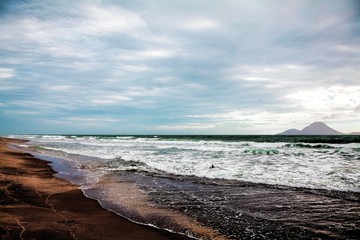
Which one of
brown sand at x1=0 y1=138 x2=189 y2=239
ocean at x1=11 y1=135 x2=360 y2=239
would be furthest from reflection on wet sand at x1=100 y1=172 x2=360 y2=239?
brown sand at x1=0 y1=138 x2=189 y2=239

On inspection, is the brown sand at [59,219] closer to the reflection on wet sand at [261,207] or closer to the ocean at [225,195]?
the ocean at [225,195]

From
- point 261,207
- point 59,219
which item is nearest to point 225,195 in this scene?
point 261,207

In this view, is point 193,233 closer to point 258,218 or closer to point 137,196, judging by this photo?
point 258,218

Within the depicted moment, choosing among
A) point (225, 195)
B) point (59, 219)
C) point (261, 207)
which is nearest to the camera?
point (59, 219)

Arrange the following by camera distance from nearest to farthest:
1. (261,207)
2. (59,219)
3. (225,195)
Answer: (59,219) → (261,207) → (225,195)

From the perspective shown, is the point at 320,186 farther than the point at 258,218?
Yes

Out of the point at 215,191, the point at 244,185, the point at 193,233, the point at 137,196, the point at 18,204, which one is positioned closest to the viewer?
the point at 193,233

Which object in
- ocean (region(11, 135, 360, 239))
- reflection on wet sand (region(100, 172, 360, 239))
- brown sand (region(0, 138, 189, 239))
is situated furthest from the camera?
ocean (region(11, 135, 360, 239))

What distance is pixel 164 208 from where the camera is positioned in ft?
20.6

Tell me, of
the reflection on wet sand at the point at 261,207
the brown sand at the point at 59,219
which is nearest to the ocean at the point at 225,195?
the reflection on wet sand at the point at 261,207

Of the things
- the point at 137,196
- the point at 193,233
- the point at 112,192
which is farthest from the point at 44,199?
the point at 193,233

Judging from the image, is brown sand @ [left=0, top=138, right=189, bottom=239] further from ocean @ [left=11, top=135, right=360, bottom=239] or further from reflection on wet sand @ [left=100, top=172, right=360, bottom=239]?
reflection on wet sand @ [left=100, top=172, right=360, bottom=239]

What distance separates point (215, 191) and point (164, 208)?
2282 millimetres

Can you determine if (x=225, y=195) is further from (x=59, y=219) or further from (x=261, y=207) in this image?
(x=59, y=219)
